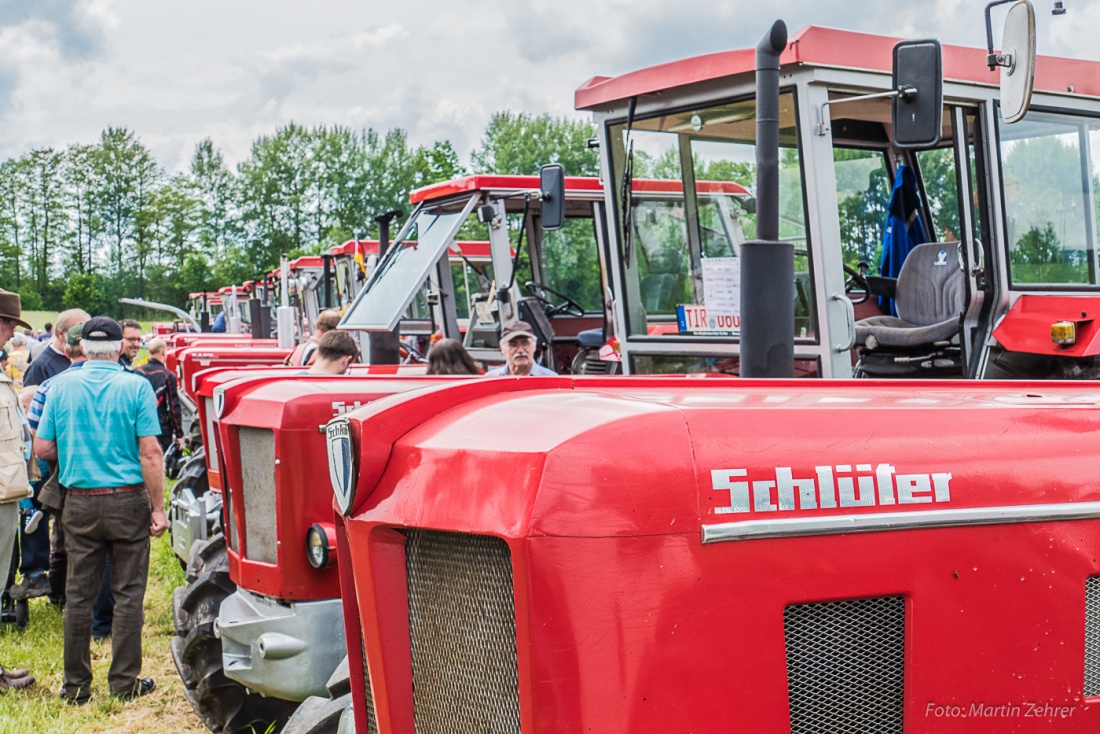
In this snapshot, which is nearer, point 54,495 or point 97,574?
point 97,574

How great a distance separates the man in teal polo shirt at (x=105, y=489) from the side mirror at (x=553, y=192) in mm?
2179

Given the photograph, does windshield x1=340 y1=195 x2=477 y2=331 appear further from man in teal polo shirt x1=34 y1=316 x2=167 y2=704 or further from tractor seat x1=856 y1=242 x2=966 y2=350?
tractor seat x1=856 y1=242 x2=966 y2=350

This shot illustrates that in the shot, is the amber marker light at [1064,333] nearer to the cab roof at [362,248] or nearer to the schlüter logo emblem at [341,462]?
the schlüter logo emblem at [341,462]

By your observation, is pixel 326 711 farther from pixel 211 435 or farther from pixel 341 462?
pixel 211 435

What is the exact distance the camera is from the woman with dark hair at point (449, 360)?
20.2 feet

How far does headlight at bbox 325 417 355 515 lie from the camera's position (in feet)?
7.27

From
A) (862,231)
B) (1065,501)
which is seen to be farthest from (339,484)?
(862,231)

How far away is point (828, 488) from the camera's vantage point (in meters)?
1.97

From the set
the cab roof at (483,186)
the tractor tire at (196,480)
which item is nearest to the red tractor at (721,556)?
the tractor tire at (196,480)

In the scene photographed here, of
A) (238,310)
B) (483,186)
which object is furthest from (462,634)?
(238,310)

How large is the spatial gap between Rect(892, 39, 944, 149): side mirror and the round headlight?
2.33 meters

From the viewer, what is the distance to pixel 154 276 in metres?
65.5

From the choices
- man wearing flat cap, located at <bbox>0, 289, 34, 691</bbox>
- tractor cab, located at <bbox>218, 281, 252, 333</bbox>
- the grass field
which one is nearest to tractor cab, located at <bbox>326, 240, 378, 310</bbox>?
the grass field

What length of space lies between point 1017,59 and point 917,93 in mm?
264
